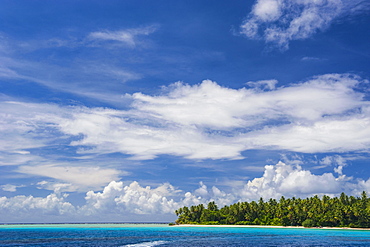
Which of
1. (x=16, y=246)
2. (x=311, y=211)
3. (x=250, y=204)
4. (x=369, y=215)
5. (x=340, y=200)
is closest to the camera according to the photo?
(x=16, y=246)

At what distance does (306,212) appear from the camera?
163 metres

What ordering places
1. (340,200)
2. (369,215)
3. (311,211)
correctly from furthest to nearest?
(340,200), (311,211), (369,215)

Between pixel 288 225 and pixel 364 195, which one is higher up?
pixel 364 195

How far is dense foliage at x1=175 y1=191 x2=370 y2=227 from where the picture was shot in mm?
145875

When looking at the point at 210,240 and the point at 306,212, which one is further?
the point at 306,212

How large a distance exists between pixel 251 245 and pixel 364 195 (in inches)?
5231

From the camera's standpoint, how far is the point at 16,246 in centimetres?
7681

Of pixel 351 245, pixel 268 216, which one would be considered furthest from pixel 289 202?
pixel 351 245

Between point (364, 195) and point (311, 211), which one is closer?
point (311, 211)

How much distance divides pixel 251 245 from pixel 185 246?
564 inches

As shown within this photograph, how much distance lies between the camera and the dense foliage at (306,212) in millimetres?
145875

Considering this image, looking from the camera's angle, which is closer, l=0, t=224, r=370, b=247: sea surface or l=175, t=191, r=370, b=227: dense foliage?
l=0, t=224, r=370, b=247: sea surface

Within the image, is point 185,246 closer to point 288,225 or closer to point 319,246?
point 319,246

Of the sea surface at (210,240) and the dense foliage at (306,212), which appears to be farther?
the dense foliage at (306,212)
